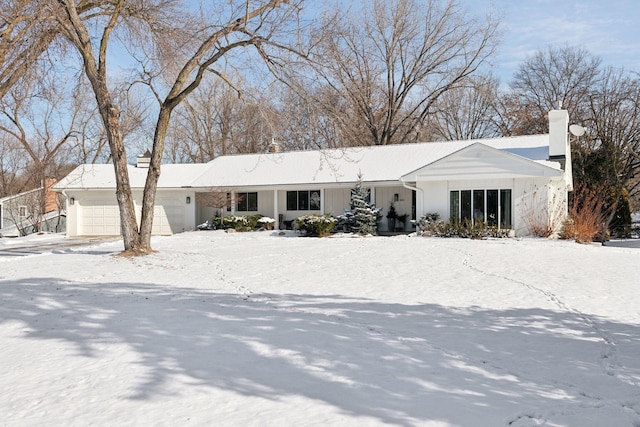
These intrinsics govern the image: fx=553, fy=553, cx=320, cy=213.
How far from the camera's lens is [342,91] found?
47.1 ft

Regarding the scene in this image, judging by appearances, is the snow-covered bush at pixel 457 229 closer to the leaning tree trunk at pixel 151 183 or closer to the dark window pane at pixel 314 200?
the dark window pane at pixel 314 200

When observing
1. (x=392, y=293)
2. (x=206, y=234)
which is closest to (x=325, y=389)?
(x=392, y=293)

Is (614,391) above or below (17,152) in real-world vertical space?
below

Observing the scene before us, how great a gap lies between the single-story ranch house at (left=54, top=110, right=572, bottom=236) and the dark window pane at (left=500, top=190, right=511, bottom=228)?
1.4 inches

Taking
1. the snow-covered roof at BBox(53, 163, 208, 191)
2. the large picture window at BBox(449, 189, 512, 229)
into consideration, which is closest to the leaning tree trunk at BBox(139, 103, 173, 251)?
the large picture window at BBox(449, 189, 512, 229)

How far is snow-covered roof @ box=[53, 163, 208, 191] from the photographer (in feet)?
92.3

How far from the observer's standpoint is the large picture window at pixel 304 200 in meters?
26.9

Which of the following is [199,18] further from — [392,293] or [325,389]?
[325,389]

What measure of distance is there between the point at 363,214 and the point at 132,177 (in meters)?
13.6


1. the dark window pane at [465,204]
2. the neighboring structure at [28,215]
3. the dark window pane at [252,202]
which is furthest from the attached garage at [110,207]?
the dark window pane at [465,204]

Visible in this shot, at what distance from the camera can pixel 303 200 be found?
2706cm

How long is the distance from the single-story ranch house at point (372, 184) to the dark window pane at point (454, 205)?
4 cm

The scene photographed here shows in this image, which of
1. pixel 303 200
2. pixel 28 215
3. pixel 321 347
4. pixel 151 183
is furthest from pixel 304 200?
pixel 321 347

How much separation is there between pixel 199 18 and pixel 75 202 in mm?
16995
